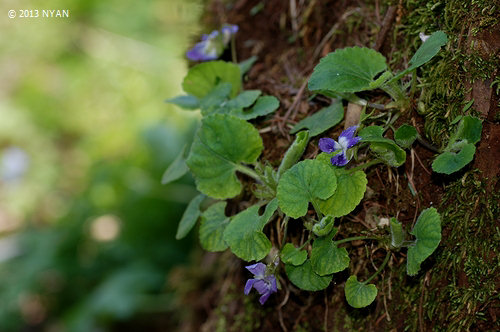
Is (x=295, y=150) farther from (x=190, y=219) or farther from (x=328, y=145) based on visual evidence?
(x=190, y=219)

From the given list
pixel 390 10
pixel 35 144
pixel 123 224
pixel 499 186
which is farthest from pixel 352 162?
pixel 35 144

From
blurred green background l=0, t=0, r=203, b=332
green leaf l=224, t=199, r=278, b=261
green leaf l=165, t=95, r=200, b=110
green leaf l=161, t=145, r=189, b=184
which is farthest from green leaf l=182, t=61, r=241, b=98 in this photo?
blurred green background l=0, t=0, r=203, b=332

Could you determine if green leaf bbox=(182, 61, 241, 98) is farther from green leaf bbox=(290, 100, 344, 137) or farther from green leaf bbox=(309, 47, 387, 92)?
green leaf bbox=(309, 47, 387, 92)

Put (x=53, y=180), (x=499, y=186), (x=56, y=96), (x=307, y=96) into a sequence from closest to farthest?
1. (x=499, y=186)
2. (x=307, y=96)
3. (x=53, y=180)
4. (x=56, y=96)

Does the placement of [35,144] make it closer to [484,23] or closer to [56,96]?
[56,96]

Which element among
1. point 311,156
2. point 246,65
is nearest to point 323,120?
point 311,156
